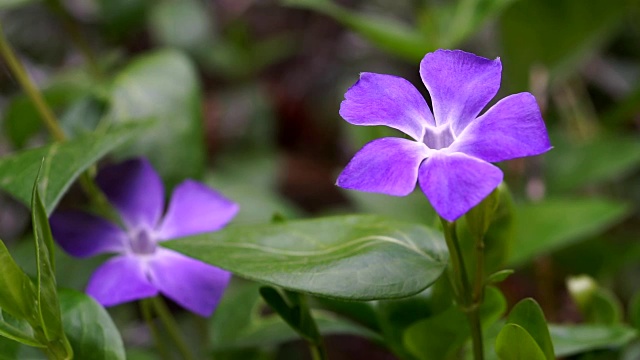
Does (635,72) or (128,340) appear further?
(635,72)

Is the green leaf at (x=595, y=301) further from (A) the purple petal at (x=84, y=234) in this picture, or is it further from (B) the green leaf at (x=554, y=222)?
(A) the purple petal at (x=84, y=234)

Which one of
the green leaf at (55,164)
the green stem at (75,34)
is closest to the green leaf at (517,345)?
the green leaf at (55,164)

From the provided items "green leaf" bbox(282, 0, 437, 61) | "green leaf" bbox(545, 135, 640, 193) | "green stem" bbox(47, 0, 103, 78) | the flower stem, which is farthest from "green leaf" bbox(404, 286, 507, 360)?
"green stem" bbox(47, 0, 103, 78)

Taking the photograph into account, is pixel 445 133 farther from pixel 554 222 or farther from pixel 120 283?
pixel 554 222

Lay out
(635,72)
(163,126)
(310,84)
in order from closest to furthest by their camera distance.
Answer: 1. (163,126)
2. (635,72)
3. (310,84)

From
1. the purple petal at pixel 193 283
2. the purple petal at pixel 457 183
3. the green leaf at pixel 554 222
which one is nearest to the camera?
the purple petal at pixel 457 183

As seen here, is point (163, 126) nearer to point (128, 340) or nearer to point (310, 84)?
point (128, 340)

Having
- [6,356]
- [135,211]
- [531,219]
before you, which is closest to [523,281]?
[531,219]
